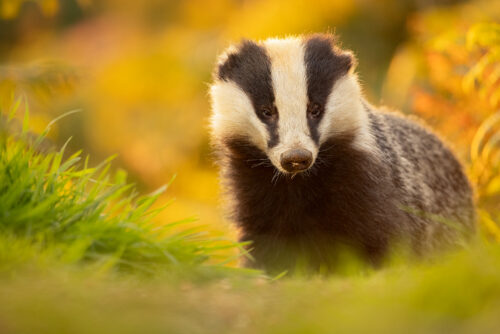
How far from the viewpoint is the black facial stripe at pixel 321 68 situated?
12.8 ft

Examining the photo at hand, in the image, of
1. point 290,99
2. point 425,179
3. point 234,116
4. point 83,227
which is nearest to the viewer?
point 83,227

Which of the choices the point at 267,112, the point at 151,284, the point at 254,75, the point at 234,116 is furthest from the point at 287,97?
the point at 151,284

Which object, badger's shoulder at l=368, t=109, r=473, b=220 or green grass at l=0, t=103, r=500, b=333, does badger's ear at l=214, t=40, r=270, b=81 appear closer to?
badger's shoulder at l=368, t=109, r=473, b=220

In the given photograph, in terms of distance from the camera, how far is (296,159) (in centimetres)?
354

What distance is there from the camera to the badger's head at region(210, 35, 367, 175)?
377 cm

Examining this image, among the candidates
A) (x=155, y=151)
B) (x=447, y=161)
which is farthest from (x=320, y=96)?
(x=155, y=151)

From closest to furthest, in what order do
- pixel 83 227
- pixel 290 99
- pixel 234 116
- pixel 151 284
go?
pixel 151 284, pixel 83 227, pixel 290 99, pixel 234 116

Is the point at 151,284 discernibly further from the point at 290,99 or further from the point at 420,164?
the point at 420,164

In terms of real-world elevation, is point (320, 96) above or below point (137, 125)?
above

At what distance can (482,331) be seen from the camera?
1829 mm

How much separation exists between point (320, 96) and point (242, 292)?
1704 mm

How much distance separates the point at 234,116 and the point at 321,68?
54 centimetres

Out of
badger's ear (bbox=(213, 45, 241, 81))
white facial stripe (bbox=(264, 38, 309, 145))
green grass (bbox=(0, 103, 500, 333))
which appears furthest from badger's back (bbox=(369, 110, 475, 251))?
green grass (bbox=(0, 103, 500, 333))

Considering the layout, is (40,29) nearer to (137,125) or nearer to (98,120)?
(98,120)
